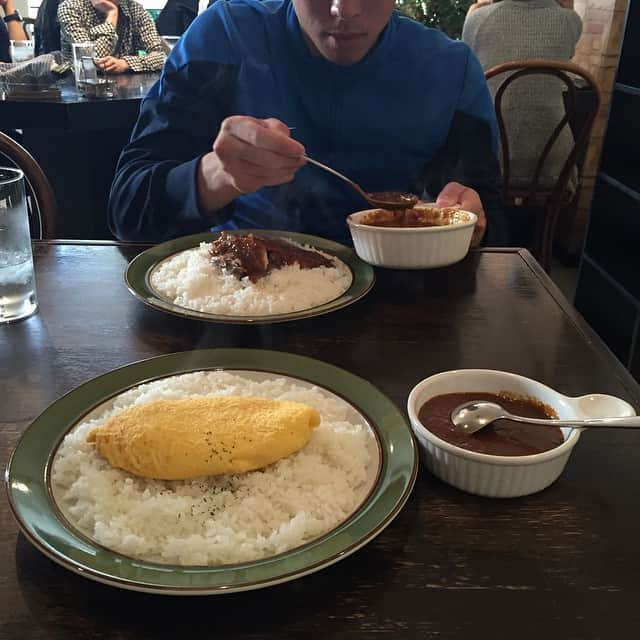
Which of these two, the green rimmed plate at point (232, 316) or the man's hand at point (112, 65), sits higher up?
the man's hand at point (112, 65)

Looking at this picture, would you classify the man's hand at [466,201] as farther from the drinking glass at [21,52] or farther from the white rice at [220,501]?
the drinking glass at [21,52]

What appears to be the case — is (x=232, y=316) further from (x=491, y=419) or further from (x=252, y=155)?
(x=491, y=419)

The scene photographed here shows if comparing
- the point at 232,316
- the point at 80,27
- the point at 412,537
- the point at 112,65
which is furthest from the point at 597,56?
the point at 412,537

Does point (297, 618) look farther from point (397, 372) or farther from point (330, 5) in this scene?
point (330, 5)

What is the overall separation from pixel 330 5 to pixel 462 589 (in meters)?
1.43

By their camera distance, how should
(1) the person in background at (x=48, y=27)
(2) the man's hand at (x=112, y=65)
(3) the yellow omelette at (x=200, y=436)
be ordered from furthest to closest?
(1) the person in background at (x=48, y=27)
(2) the man's hand at (x=112, y=65)
(3) the yellow omelette at (x=200, y=436)

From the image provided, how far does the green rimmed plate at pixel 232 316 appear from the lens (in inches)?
44.4

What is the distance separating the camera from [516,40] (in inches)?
134

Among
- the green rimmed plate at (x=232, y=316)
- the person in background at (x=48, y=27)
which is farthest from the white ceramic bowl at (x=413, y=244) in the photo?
the person in background at (x=48, y=27)

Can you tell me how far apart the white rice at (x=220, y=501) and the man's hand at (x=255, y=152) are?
26.7 inches

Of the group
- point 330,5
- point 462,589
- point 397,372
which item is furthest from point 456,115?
point 462,589

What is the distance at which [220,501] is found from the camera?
2.24 feet

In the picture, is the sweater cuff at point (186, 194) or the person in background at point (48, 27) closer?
the sweater cuff at point (186, 194)

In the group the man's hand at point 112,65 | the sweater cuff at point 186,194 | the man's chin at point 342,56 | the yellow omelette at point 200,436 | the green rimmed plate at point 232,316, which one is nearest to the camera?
the yellow omelette at point 200,436
